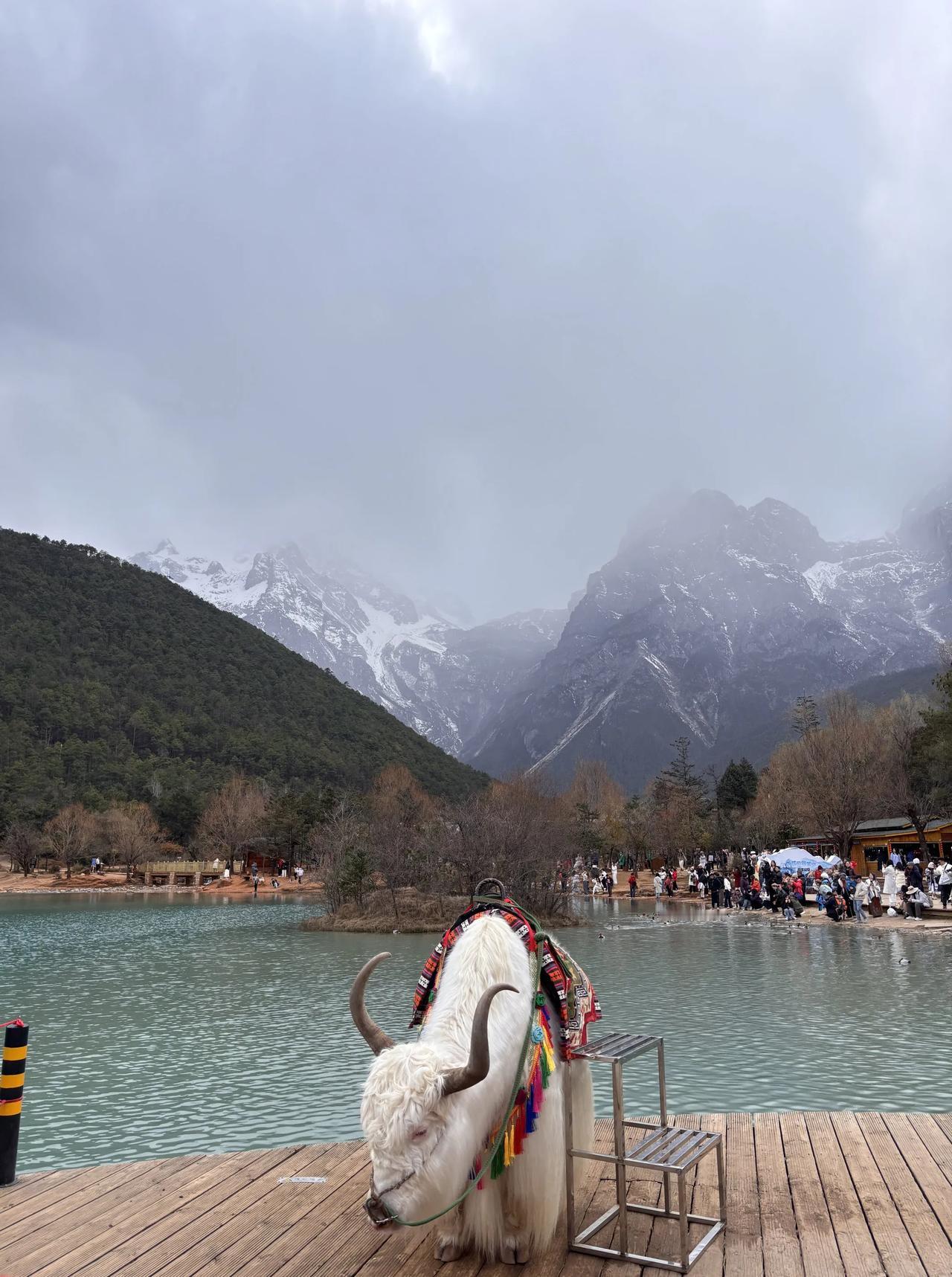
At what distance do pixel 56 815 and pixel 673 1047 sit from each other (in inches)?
2398

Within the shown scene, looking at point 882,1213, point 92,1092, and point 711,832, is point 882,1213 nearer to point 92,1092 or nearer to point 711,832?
point 92,1092

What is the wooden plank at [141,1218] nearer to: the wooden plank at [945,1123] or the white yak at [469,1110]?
the white yak at [469,1110]

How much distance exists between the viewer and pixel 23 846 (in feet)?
197

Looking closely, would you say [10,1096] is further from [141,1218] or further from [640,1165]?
[640,1165]

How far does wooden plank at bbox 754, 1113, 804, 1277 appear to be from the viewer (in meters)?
3.84

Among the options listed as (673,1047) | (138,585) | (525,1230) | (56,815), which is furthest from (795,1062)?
(138,585)

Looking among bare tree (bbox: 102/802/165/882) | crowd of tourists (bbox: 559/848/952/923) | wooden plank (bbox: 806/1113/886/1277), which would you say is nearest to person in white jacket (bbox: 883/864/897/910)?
crowd of tourists (bbox: 559/848/952/923)

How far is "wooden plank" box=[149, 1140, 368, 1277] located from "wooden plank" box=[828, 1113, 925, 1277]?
2.63m

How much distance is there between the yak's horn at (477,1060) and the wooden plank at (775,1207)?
162cm

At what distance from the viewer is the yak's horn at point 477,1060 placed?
3359 mm

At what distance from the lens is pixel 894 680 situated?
131750 mm

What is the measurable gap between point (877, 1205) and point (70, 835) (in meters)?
62.6

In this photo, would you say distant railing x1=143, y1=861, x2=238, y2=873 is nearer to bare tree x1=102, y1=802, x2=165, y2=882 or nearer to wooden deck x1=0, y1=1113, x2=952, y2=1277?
bare tree x1=102, y1=802, x2=165, y2=882

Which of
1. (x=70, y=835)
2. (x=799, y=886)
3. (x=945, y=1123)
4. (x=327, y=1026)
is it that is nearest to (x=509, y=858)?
(x=799, y=886)
